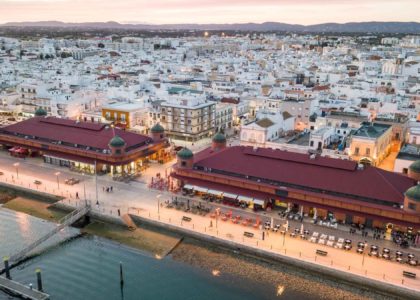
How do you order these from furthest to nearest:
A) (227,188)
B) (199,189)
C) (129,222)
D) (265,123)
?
(265,123) < (199,189) < (227,188) < (129,222)

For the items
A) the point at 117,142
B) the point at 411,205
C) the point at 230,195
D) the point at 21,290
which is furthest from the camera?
the point at 117,142

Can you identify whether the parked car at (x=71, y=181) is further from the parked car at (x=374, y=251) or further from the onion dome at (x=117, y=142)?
the parked car at (x=374, y=251)

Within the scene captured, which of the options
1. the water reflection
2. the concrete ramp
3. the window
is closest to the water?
the water reflection

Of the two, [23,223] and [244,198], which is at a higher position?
[244,198]

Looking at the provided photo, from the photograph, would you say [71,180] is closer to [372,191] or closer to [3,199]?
[3,199]

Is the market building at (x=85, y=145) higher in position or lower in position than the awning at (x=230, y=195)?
higher

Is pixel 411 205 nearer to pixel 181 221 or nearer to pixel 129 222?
pixel 181 221

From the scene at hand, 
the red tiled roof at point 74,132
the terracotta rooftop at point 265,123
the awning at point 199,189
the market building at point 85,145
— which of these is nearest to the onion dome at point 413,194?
the awning at point 199,189

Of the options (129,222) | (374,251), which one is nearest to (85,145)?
(129,222)
